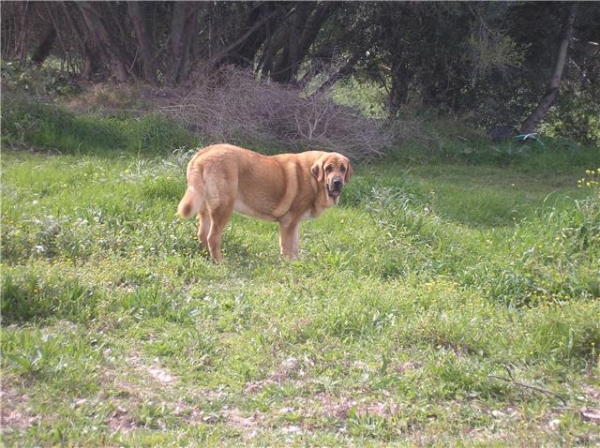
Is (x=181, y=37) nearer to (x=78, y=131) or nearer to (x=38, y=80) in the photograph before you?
(x=38, y=80)

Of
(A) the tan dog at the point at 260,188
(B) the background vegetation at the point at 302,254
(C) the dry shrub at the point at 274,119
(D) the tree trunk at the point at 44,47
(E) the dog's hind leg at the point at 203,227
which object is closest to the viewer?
(B) the background vegetation at the point at 302,254

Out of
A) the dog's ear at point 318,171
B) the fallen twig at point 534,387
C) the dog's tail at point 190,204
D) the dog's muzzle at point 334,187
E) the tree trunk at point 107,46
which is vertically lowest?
the fallen twig at point 534,387

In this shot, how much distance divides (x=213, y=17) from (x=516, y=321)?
13083 mm

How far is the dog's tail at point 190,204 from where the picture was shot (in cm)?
767

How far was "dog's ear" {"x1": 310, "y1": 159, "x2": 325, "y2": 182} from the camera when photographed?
8672mm

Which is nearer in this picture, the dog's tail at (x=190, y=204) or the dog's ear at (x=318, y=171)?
the dog's tail at (x=190, y=204)

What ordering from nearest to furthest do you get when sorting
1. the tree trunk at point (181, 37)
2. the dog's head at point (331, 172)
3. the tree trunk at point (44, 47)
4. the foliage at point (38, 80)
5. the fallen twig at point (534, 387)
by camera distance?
the fallen twig at point (534, 387)
the dog's head at point (331, 172)
the foliage at point (38, 80)
the tree trunk at point (181, 37)
the tree trunk at point (44, 47)

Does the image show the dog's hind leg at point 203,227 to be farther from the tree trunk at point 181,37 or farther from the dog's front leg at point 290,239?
the tree trunk at point 181,37

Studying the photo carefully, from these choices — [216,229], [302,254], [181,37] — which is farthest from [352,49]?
[216,229]

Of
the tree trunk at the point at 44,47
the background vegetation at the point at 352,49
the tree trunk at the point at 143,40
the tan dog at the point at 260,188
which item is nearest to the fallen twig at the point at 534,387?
the tan dog at the point at 260,188

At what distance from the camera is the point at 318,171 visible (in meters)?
8.72

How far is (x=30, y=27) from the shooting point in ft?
59.3

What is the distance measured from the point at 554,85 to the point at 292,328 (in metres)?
13.5

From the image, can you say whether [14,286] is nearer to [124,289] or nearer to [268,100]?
[124,289]
